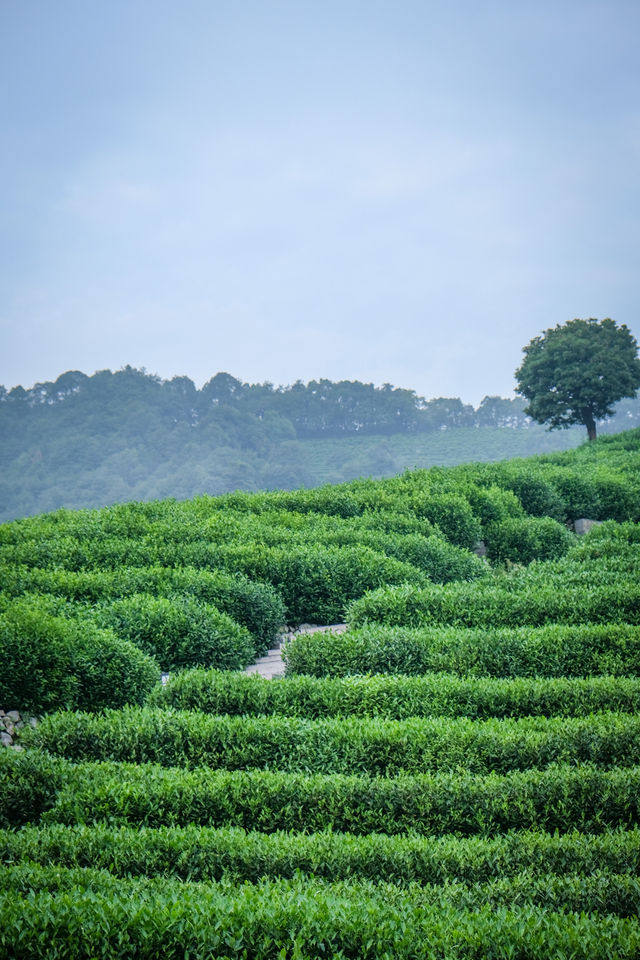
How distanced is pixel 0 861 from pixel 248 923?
5.23 ft

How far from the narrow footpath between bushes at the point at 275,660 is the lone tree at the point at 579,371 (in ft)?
83.6

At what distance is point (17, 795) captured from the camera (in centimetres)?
465

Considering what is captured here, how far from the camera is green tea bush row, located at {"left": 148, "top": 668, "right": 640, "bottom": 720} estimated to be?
5992mm

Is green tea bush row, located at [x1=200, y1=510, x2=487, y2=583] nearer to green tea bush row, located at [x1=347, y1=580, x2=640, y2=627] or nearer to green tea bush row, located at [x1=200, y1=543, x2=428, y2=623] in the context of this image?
green tea bush row, located at [x1=200, y1=543, x2=428, y2=623]

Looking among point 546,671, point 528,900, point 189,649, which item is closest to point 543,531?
point 546,671

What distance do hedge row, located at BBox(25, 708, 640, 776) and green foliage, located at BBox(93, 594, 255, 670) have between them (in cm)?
202

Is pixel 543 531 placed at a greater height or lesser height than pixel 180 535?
lesser

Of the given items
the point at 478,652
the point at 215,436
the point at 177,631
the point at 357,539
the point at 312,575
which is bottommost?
the point at 478,652

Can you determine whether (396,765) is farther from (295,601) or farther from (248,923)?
(295,601)

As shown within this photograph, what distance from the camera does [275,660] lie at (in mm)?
8664

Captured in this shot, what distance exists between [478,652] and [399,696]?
1.24m

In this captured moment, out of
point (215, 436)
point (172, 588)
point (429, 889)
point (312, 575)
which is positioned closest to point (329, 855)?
point (429, 889)

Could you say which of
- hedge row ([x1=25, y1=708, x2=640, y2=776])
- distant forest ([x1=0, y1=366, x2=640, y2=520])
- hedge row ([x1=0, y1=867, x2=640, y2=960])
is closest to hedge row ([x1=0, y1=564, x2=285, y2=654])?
hedge row ([x1=25, y1=708, x2=640, y2=776])

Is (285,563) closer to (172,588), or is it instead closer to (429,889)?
(172,588)
